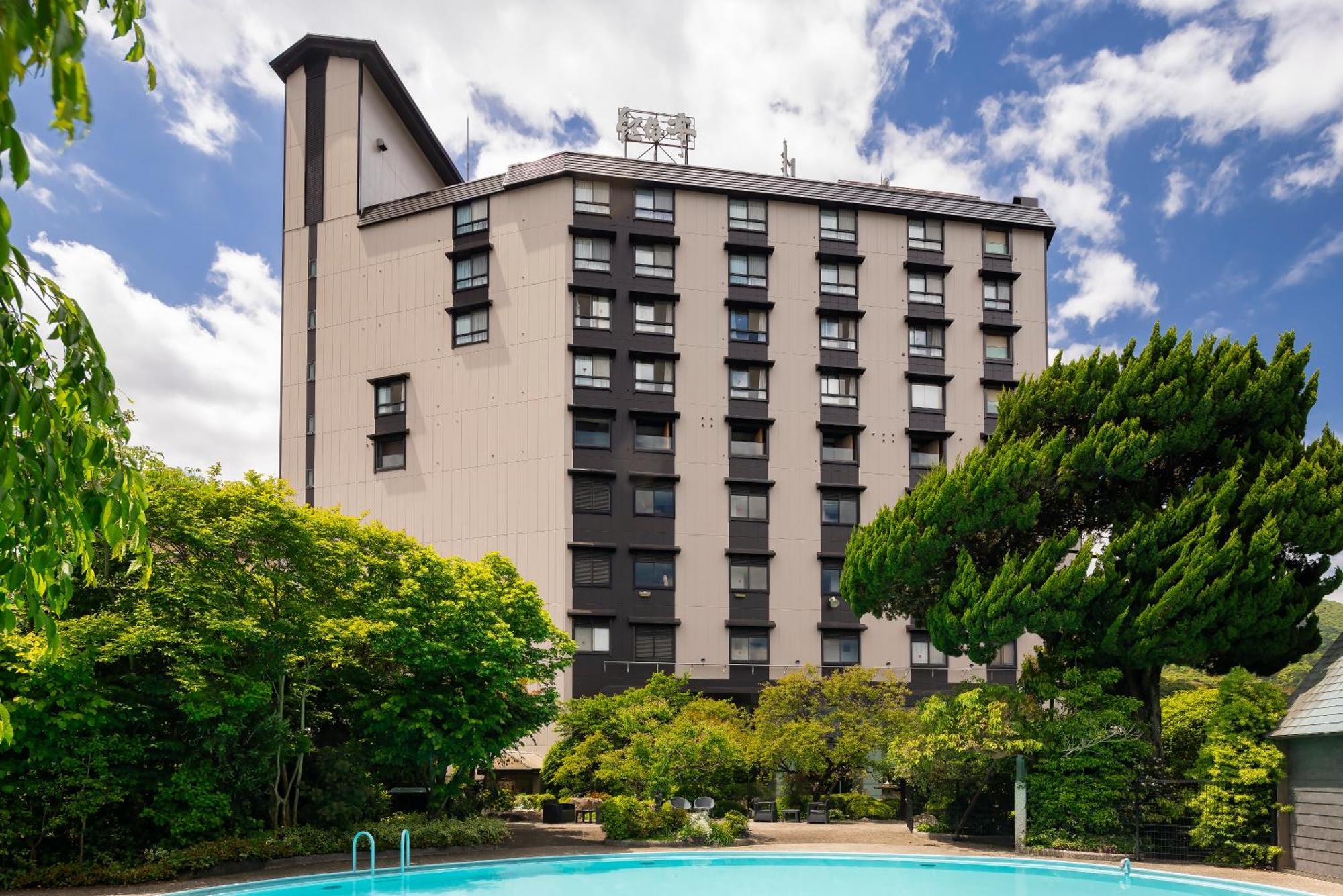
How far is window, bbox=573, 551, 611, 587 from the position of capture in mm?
44188

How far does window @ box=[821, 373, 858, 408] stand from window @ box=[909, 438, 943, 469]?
3299 millimetres

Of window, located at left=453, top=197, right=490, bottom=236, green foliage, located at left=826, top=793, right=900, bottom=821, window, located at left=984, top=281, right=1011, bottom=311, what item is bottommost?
green foliage, located at left=826, top=793, right=900, bottom=821

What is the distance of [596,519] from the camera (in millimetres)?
44812

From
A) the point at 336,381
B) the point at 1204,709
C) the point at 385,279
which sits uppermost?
the point at 385,279

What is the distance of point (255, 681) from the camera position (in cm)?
2155

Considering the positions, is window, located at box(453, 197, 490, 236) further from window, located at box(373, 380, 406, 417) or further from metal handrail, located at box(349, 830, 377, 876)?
metal handrail, located at box(349, 830, 377, 876)

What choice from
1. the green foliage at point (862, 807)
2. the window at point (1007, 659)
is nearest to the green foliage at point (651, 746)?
the green foliage at point (862, 807)

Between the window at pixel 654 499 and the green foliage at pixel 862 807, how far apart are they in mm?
14861

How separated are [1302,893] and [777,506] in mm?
29037

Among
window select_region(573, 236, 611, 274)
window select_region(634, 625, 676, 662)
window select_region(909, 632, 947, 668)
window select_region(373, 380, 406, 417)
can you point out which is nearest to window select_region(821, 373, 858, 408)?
window select_region(909, 632, 947, 668)

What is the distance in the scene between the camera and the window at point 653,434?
4616 cm

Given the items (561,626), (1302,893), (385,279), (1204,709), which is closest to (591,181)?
(385,279)

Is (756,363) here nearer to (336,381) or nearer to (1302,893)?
(336,381)

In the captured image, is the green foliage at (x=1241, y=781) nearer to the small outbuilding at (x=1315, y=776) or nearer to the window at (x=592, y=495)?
the small outbuilding at (x=1315, y=776)
